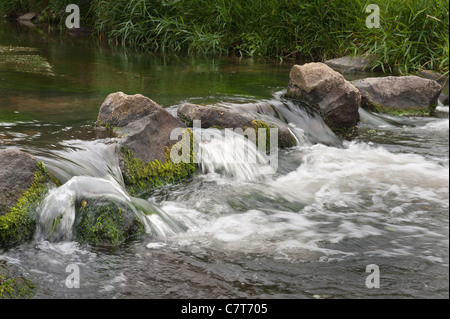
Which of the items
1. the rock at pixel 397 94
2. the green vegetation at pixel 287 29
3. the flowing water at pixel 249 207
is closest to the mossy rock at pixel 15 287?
the flowing water at pixel 249 207

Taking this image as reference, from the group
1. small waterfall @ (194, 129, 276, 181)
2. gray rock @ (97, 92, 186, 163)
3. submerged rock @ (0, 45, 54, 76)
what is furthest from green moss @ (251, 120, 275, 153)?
submerged rock @ (0, 45, 54, 76)

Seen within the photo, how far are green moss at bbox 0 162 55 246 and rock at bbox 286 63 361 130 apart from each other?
11.6 feet

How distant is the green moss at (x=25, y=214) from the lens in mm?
3295

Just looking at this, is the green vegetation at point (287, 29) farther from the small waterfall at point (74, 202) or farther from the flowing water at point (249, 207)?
the small waterfall at point (74, 202)

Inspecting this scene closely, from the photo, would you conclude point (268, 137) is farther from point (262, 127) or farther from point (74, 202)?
point (74, 202)

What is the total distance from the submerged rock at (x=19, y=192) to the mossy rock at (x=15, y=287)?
486 mm

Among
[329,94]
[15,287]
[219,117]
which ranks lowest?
[15,287]

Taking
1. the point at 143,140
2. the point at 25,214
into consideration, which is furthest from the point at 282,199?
the point at 25,214

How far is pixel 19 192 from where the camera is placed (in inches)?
136

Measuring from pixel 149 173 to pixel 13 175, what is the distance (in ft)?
3.96
